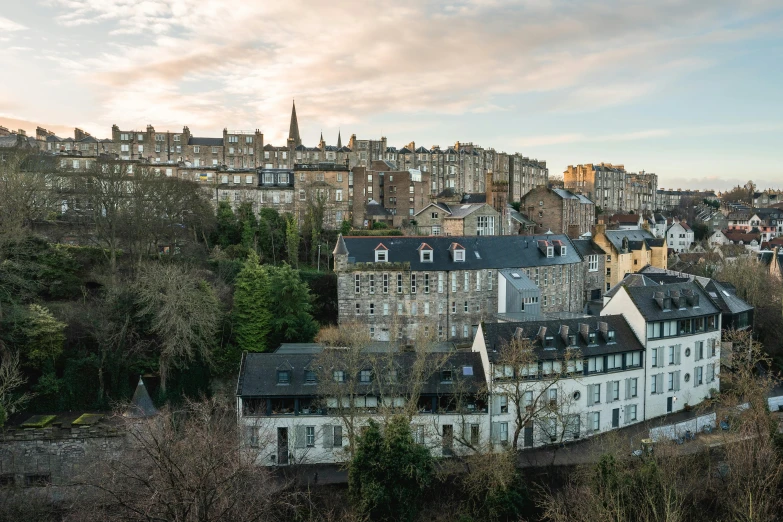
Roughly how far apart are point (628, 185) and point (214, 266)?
3640 inches

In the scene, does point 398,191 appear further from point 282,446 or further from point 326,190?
point 282,446

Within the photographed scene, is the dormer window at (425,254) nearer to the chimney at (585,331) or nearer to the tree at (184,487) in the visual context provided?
the chimney at (585,331)

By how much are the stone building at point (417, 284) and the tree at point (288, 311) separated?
128 inches

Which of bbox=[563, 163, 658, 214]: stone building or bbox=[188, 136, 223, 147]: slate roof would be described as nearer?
bbox=[188, 136, 223, 147]: slate roof

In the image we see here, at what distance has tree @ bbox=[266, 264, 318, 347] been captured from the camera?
36.2 m

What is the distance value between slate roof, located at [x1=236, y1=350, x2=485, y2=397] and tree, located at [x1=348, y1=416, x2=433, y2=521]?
20.3 feet

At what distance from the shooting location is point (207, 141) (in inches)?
2921

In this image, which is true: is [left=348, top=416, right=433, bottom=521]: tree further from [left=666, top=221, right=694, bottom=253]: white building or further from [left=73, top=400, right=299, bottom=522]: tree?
[left=666, top=221, right=694, bottom=253]: white building

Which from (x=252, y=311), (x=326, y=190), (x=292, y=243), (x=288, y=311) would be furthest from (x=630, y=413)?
(x=326, y=190)

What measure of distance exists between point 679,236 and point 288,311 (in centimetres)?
7471

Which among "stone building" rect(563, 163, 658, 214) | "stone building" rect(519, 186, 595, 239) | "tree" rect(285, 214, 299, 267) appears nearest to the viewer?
"tree" rect(285, 214, 299, 267)

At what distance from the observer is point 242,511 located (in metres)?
16.2

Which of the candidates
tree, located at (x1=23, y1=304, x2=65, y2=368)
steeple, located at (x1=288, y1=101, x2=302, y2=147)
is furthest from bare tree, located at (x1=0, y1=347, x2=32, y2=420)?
steeple, located at (x1=288, y1=101, x2=302, y2=147)

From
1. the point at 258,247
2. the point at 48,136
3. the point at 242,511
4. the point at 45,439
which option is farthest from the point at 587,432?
the point at 48,136
